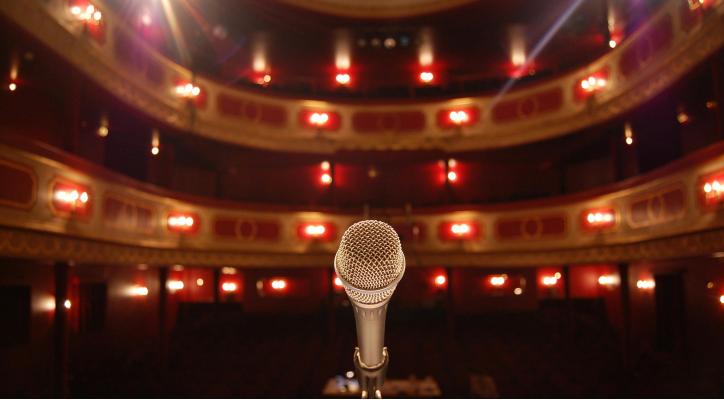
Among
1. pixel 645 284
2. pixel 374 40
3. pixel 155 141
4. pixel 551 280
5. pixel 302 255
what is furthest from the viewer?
pixel 551 280

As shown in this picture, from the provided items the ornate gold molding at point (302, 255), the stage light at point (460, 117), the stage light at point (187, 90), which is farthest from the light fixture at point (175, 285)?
the stage light at point (460, 117)

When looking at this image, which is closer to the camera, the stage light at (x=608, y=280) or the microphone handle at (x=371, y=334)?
the microphone handle at (x=371, y=334)

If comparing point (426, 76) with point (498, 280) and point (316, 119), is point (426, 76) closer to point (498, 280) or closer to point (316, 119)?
point (316, 119)

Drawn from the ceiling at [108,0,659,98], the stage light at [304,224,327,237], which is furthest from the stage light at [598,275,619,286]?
the stage light at [304,224,327,237]

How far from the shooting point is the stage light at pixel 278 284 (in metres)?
18.7

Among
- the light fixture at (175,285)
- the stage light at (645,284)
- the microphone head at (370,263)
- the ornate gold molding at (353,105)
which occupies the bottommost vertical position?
the stage light at (645,284)

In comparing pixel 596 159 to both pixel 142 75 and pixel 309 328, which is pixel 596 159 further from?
pixel 142 75

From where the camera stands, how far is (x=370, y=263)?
154 cm

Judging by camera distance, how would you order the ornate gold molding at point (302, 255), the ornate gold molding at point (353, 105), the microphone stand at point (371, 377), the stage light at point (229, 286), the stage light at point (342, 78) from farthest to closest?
1. the stage light at point (229, 286)
2. the stage light at point (342, 78)
3. the ornate gold molding at point (353, 105)
4. the ornate gold molding at point (302, 255)
5. the microphone stand at point (371, 377)

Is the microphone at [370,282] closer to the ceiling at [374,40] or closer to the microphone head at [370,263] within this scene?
the microphone head at [370,263]

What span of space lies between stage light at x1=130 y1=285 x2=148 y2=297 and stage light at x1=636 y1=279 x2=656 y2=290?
13899mm

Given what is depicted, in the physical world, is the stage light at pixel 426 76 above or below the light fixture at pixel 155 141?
above

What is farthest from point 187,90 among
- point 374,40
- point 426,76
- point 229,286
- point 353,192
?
point 426,76

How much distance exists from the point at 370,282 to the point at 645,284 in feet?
47.5
